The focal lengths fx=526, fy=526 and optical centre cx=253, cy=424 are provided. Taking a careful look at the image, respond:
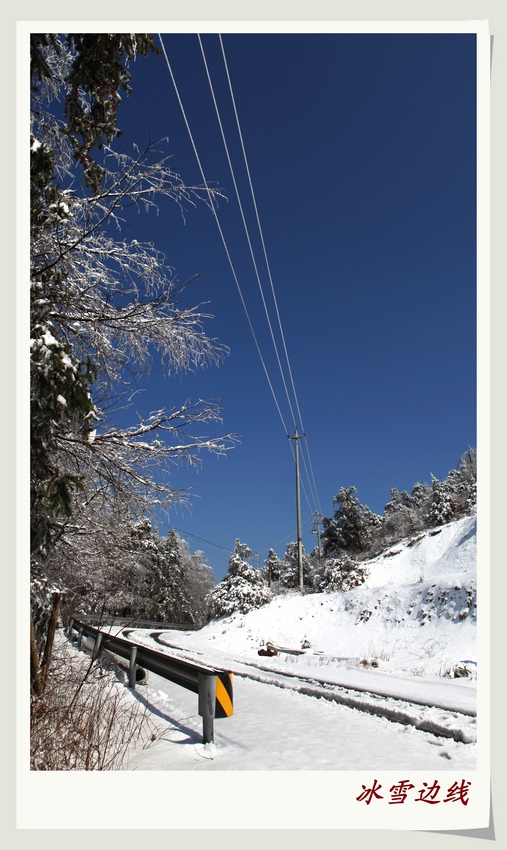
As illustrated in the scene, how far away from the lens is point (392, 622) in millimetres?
15938

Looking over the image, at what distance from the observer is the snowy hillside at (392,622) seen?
1229 cm

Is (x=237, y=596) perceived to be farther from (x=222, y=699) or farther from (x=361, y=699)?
(x=222, y=699)

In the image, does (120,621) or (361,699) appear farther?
(120,621)

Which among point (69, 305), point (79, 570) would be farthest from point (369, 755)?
point (79, 570)

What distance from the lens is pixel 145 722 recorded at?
18.0ft

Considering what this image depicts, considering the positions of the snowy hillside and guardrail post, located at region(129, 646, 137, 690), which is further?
the snowy hillside

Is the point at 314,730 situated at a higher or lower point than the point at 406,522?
higher

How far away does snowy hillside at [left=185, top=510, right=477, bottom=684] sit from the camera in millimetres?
12289

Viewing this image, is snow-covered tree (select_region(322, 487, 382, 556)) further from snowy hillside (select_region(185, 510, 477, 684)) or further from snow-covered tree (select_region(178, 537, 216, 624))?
snowy hillside (select_region(185, 510, 477, 684))

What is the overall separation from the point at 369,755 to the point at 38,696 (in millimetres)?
2608

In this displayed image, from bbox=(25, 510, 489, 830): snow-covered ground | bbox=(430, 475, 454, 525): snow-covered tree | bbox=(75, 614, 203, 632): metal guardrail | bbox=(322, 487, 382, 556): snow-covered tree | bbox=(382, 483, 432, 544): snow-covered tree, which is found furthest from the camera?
bbox=(322, 487, 382, 556): snow-covered tree

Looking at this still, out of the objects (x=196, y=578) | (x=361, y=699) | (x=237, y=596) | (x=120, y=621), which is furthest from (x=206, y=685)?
(x=196, y=578)

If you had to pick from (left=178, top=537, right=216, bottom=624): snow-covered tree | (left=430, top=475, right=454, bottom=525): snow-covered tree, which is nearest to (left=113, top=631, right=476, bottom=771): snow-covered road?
(left=430, top=475, right=454, bottom=525): snow-covered tree
